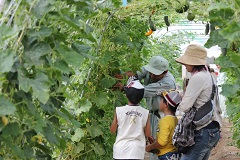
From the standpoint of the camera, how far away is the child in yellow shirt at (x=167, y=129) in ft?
17.3

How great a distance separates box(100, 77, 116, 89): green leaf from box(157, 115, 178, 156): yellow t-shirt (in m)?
0.55

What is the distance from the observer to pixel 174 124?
5.34 m

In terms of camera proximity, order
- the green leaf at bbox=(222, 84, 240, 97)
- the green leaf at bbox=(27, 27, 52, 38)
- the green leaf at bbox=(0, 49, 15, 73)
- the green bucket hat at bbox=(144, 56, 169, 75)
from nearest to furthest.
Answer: the green leaf at bbox=(0, 49, 15, 73) < the green leaf at bbox=(27, 27, 52, 38) < the green leaf at bbox=(222, 84, 240, 97) < the green bucket hat at bbox=(144, 56, 169, 75)

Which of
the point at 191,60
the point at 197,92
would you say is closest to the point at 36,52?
the point at 197,92

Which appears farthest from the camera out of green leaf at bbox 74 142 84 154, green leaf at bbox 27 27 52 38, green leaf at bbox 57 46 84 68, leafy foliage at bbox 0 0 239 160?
green leaf at bbox 74 142 84 154

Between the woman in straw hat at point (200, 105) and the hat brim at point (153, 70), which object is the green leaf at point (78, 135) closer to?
the woman in straw hat at point (200, 105)

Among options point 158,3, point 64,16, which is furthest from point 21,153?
point 158,3

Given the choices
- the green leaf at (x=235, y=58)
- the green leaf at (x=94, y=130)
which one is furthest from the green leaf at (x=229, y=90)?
the green leaf at (x=94, y=130)

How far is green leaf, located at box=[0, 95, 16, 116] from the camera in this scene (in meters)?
2.46

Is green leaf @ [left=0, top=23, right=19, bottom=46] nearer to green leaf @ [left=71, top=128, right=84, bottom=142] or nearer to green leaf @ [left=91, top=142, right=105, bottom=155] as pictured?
green leaf @ [left=71, top=128, right=84, bottom=142]

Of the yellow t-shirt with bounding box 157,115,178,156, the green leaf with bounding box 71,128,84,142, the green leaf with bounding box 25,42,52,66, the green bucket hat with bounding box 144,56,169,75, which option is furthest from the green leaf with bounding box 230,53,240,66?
the green bucket hat with bounding box 144,56,169,75

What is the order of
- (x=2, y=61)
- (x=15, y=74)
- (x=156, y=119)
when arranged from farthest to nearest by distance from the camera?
(x=156, y=119), (x=15, y=74), (x=2, y=61)

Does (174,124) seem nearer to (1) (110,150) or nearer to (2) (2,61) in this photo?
(1) (110,150)

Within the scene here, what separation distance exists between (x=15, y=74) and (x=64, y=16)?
13.9 inches
